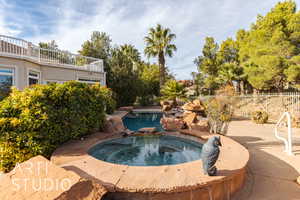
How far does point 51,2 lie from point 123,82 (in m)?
10.5

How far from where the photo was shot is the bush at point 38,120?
3471mm

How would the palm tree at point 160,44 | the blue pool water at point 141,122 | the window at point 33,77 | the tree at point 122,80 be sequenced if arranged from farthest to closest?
the palm tree at point 160,44 < the tree at point 122,80 < the blue pool water at point 141,122 < the window at point 33,77

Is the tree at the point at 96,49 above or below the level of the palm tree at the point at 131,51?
below

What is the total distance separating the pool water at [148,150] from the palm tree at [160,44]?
56.3 feet

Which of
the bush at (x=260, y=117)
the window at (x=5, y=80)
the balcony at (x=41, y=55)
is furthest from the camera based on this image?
the bush at (x=260, y=117)

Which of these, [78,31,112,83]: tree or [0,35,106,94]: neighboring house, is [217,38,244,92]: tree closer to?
[0,35,106,94]: neighboring house

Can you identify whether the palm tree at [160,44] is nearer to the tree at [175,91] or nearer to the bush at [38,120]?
the tree at [175,91]

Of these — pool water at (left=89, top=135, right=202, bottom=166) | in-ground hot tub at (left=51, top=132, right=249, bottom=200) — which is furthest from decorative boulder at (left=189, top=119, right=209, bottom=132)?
in-ground hot tub at (left=51, top=132, right=249, bottom=200)

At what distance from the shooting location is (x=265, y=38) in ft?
45.4

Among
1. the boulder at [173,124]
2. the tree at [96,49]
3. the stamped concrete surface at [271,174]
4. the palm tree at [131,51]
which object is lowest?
the stamped concrete surface at [271,174]

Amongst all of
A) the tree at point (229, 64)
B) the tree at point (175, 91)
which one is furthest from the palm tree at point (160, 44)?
the tree at point (229, 64)

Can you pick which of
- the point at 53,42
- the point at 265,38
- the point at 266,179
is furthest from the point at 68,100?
the point at 53,42

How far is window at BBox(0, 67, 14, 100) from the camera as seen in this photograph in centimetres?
894

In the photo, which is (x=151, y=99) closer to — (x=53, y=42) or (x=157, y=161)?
(x=157, y=161)
